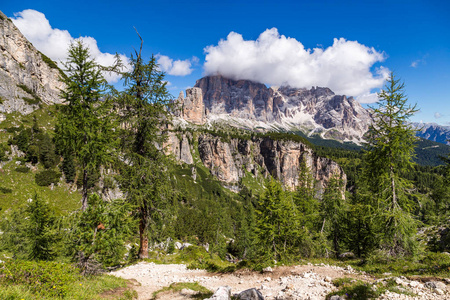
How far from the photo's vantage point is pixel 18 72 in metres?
91.7

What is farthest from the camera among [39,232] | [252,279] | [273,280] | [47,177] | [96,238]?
[47,177]

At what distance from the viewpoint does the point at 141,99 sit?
16109 mm

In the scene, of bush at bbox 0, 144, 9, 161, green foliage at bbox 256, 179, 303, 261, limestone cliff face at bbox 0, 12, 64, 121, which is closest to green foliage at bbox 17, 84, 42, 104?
limestone cliff face at bbox 0, 12, 64, 121

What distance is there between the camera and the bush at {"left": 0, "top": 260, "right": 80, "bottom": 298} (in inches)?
247

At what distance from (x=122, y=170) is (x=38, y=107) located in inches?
4216

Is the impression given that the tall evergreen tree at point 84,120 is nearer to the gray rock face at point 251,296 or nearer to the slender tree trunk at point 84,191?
the slender tree trunk at point 84,191

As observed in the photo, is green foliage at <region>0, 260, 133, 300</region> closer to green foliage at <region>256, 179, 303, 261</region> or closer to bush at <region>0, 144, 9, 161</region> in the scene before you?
green foliage at <region>256, 179, 303, 261</region>

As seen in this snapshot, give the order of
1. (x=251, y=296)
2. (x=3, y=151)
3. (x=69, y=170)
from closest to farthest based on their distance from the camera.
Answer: (x=251, y=296), (x=3, y=151), (x=69, y=170)

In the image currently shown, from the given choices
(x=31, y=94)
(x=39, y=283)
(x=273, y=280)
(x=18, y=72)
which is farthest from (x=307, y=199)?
(x=18, y=72)

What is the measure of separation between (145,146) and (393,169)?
718 inches

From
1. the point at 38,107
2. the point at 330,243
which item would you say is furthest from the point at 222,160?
the point at 330,243

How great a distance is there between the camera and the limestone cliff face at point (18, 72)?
3236 inches

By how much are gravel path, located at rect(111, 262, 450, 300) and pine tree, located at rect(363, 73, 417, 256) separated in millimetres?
4451

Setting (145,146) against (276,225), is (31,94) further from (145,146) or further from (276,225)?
(276,225)
